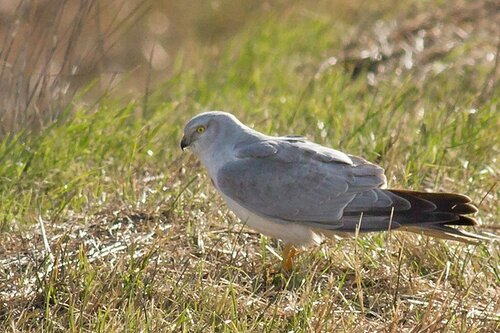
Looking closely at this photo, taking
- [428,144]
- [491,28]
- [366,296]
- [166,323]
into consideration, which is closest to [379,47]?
[491,28]

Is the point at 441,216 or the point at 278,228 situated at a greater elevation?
the point at 441,216

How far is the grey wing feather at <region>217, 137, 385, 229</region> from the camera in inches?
198

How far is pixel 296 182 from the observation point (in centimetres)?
511

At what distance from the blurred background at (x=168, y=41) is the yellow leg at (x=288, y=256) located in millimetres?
1939

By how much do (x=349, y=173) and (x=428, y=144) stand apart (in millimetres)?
1507

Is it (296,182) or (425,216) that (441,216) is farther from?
(296,182)

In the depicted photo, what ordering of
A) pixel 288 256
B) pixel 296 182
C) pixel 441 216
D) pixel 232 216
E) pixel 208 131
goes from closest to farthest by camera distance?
1. pixel 441 216
2. pixel 288 256
3. pixel 296 182
4. pixel 208 131
5. pixel 232 216

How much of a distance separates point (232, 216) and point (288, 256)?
748mm

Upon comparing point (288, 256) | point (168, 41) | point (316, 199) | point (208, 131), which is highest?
point (208, 131)

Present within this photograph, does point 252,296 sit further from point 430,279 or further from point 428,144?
point 428,144

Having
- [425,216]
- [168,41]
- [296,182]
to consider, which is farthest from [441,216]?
[168,41]

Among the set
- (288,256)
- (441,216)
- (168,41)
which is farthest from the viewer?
(168,41)

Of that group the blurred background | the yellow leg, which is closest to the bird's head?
the yellow leg

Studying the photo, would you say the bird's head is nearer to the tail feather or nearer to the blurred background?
the tail feather
